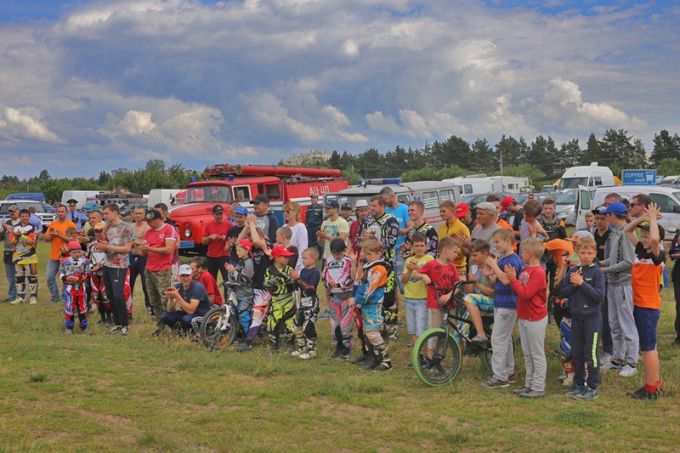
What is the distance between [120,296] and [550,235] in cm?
658

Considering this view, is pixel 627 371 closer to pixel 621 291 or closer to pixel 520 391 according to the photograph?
pixel 621 291

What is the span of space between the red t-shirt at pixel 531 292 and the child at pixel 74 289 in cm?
676

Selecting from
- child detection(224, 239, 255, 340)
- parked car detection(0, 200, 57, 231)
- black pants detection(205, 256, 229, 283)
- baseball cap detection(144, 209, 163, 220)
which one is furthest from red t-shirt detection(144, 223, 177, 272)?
parked car detection(0, 200, 57, 231)

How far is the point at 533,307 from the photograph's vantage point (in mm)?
6492

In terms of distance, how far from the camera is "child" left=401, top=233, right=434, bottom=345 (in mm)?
7570

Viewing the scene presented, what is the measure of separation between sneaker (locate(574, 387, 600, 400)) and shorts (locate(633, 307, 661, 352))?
2.28 feet

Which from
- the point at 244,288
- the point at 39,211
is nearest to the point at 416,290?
the point at 244,288

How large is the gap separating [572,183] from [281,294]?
3151 centimetres

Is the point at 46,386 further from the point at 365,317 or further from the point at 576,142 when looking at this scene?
the point at 576,142

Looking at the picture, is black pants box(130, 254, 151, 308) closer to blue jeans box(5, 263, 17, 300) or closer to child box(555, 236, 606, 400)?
blue jeans box(5, 263, 17, 300)

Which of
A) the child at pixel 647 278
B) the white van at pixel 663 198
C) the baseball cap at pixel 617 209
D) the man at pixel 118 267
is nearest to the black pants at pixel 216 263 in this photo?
the man at pixel 118 267

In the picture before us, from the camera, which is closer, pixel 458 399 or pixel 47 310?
pixel 458 399

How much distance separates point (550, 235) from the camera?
9.87 metres

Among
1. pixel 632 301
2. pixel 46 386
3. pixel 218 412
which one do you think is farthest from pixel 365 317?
pixel 46 386
